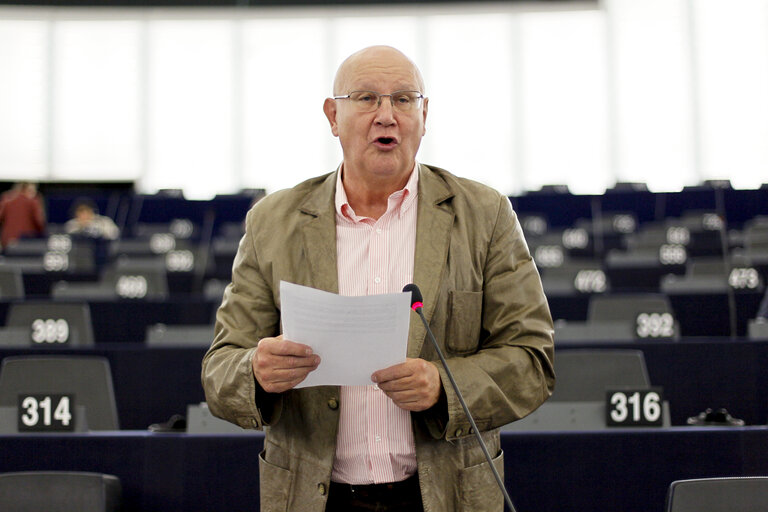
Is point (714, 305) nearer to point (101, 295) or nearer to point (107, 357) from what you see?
point (107, 357)

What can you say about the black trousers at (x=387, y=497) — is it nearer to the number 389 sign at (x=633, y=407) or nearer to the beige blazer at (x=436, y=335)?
the beige blazer at (x=436, y=335)

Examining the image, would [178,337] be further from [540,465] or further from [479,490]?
[479,490]

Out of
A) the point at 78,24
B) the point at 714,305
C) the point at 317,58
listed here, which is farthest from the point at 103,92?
the point at 714,305

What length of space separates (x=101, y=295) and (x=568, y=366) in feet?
12.2

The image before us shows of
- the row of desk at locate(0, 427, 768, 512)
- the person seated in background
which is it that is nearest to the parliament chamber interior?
the row of desk at locate(0, 427, 768, 512)

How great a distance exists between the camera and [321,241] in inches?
66.6

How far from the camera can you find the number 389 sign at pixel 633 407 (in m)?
2.57

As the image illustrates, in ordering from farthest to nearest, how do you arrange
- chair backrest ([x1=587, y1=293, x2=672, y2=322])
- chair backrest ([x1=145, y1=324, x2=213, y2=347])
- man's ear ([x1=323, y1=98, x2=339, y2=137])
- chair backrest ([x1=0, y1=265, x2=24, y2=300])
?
chair backrest ([x1=0, y1=265, x2=24, y2=300]) < chair backrest ([x1=587, y1=293, x2=672, y2=322]) < chair backrest ([x1=145, y1=324, x2=213, y2=347]) < man's ear ([x1=323, y1=98, x2=339, y2=137])

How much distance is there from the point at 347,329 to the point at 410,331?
0.21 metres

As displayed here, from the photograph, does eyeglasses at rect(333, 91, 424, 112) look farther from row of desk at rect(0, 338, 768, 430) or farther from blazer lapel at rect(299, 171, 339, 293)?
row of desk at rect(0, 338, 768, 430)

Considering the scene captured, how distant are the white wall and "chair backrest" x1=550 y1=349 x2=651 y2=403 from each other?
1141 cm

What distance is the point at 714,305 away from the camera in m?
5.21

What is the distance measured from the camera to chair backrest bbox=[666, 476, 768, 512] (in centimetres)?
193

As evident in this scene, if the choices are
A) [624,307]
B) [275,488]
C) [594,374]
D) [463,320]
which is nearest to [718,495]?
[463,320]
